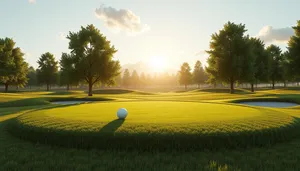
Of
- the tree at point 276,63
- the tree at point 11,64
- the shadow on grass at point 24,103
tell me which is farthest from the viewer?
the tree at point 276,63

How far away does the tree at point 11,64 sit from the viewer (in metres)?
52.0

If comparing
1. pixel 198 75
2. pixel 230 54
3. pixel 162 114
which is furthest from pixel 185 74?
pixel 162 114

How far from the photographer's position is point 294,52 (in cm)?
3750

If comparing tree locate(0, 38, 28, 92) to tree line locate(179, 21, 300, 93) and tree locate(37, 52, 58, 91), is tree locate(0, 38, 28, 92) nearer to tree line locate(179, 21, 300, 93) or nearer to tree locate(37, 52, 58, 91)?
tree locate(37, 52, 58, 91)

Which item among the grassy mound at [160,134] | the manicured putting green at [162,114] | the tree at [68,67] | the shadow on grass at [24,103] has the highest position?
the tree at [68,67]

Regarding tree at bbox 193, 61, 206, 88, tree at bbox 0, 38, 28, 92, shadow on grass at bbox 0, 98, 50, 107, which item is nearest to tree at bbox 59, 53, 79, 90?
shadow on grass at bbox 0, 98, 50, 107

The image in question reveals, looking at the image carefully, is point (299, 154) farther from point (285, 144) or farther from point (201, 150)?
point (201, 150)

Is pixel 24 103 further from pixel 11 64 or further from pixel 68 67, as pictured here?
pixel 11 64

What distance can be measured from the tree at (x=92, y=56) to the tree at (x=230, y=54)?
18941mm

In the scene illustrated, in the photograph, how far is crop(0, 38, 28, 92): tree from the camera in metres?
52.0

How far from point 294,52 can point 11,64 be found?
60.2m

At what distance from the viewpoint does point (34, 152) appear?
23.7 feet

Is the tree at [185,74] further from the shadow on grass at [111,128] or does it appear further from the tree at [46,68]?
the shadow on grass at [111,128]

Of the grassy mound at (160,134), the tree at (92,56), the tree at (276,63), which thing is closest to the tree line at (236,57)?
the tree at (92,56)
